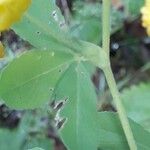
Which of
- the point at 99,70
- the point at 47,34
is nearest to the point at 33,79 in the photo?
the point at 47,34

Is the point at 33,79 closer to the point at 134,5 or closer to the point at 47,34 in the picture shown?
the point at 47,34

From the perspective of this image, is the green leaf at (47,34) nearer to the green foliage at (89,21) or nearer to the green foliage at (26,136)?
the green foliage at (26,136)

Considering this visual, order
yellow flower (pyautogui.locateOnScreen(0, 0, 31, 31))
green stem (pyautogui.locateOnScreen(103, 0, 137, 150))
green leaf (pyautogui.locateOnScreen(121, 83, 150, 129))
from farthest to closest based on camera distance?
green leaf (pyautogui.locateOnScreen(121, 83, 150, 129))
green stem (pyautogui.locateOnScreen(103, 0, 137, 150))
yellow flower (pyautogui.locateOnScreen(0, 0, 31, 31))

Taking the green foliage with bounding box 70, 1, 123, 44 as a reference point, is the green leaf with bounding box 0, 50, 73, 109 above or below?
above

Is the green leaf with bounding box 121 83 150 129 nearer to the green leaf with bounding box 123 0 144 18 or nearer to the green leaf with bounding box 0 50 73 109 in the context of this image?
the green leaf with bounding box 123 0 144 18

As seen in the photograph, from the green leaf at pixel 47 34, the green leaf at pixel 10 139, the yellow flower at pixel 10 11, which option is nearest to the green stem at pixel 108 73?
the green leaf at pixel 47 34

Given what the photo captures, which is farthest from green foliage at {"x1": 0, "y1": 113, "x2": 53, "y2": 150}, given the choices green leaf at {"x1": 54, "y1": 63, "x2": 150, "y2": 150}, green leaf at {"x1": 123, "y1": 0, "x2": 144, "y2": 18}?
green leaf at {"x1": 54, "y1": 63, "x2": 150, "y2": 150}
